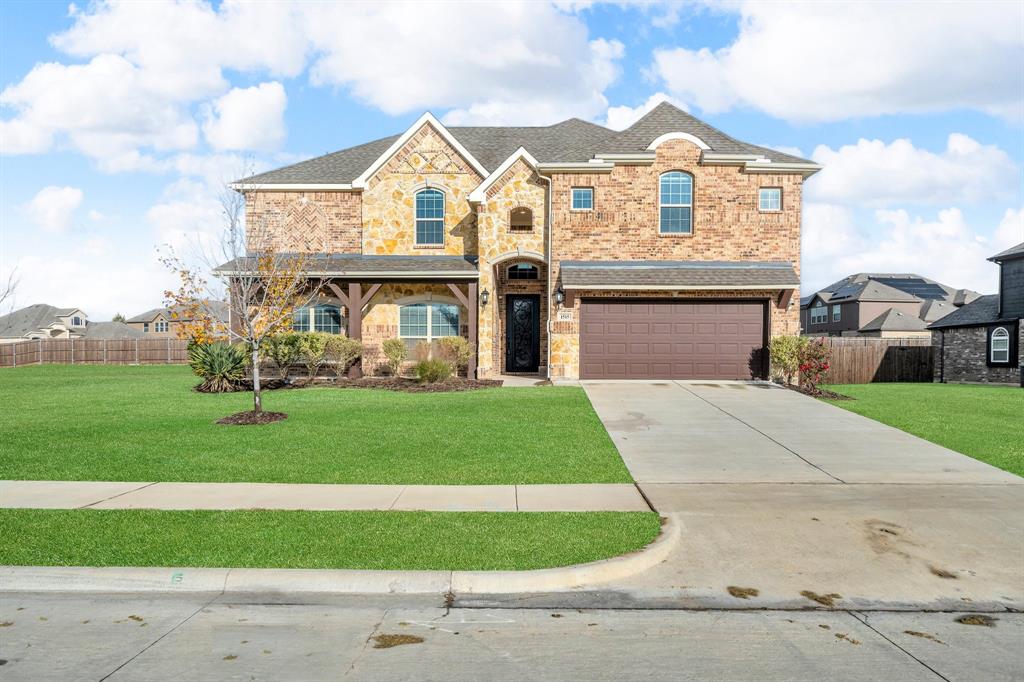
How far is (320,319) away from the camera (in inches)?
862

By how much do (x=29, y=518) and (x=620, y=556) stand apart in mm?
5817

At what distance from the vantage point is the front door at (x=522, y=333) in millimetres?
22547

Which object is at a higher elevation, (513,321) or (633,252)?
(633,252)

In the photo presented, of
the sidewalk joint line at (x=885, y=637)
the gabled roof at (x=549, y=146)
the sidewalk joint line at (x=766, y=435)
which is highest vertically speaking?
the gabled roof at (x=549, y=146)

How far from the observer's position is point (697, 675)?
12.5ft

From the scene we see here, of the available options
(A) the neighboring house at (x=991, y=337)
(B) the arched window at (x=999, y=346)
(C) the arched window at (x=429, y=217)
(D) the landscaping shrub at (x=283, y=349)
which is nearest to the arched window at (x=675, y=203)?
(C) the arched window at (x=429, y=217)

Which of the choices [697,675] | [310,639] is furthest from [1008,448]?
[310,639]

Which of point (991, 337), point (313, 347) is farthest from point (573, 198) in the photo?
point (991, 337)

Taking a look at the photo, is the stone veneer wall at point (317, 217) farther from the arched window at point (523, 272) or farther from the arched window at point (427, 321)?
the arched window at point (523, 272)

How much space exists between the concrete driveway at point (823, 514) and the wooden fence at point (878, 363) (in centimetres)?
1208

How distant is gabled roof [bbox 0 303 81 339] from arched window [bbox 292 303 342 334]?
55.1 metres

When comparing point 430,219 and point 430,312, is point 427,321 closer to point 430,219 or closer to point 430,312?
point 430,312

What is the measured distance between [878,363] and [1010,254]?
7.01 meters

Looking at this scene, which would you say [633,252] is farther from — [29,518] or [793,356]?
[29,518]
